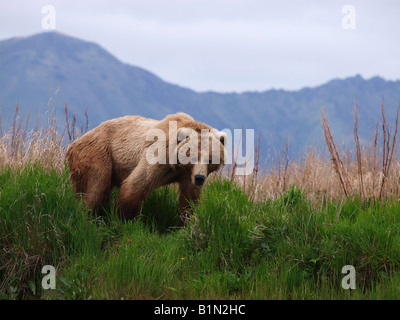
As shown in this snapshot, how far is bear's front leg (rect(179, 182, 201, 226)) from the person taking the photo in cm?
569

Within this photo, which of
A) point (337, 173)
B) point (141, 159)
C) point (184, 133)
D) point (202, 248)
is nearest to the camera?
point (202, 248)

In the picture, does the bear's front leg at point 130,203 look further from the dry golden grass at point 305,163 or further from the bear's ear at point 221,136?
the dry golden grass at point 305,163

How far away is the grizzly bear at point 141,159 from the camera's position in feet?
17.7

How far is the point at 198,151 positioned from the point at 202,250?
3.58 ft

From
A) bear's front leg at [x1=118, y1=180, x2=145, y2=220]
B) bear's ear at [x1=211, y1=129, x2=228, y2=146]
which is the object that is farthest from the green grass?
bear's ear at [x1=211, y1=129, x2=228, y2=146]

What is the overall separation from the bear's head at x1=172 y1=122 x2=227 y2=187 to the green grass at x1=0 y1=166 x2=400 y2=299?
31 cm

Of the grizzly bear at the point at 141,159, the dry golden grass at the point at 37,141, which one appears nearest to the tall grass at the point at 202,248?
the grizzly bear at the point at 141,159

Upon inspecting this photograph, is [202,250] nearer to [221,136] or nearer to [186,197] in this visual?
[186,197]

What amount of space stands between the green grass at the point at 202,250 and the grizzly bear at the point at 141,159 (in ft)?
1.01

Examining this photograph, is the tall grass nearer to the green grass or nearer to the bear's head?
the green grass

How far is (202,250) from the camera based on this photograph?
4938mm

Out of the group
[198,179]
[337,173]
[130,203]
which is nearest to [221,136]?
[198,179]

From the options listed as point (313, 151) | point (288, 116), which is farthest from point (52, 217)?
point (288, 116)
